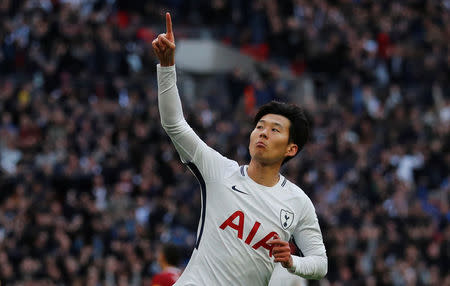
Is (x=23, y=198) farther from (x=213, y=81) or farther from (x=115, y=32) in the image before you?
(x=213, y=81)

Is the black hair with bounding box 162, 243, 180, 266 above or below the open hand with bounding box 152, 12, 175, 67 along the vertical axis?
below

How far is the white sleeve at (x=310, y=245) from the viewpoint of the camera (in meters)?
6.11

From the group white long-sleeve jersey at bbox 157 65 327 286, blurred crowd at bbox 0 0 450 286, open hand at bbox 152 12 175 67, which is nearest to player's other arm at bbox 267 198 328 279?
white long-sleeve jersey at bbox 157 65 327 286

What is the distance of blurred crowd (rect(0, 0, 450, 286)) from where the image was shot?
54.9 feet

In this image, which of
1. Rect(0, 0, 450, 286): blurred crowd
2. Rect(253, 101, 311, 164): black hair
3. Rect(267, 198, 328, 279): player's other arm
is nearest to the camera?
Rect(267, 198, 328, 279): player's other arm

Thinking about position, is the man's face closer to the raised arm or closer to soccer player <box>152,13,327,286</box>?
soccer player <box>152,13,327,286</box>

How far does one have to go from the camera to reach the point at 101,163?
718 inches

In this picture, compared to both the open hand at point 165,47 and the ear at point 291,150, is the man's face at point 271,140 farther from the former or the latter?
the open hand at point 165,47

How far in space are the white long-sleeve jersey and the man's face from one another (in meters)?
0.18

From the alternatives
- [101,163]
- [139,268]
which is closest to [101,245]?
[139,268]

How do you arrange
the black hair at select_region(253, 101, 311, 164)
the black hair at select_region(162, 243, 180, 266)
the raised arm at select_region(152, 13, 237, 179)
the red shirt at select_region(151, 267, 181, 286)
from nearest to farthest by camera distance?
1. the raised arm at select_region(152, 13, 237, 179)
2. the black hair at select_region(253, 101, 311, 164)
3. the red shirt at select_region(151, 267, 181, 286)
4. the black hair at select_region(162, 243, 180, 266)

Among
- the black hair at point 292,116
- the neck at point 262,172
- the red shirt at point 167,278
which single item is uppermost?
the black hair at point 292,116

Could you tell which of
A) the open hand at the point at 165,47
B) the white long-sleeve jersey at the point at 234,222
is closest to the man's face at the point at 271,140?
the white long-sleeve jersey at the point at 234,222

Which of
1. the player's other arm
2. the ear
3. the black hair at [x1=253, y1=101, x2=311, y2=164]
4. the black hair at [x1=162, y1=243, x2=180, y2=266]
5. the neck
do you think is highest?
the black hair at [x1=253, y1=101, x2=311, y2=164]
